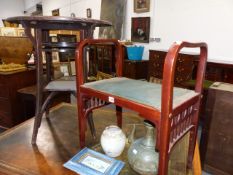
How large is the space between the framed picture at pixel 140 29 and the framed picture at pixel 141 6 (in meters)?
0.14

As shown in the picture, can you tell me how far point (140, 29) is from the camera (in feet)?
12.1

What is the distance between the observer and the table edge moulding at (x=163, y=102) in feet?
2.19

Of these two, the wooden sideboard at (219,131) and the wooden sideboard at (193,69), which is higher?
the wooden sideboard at (193,69)

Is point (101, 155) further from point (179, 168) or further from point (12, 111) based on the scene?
point (12, 111)

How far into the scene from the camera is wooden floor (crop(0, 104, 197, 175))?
3.44 ft

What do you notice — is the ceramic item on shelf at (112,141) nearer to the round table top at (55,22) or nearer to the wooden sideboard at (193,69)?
the round table top at (55,22)

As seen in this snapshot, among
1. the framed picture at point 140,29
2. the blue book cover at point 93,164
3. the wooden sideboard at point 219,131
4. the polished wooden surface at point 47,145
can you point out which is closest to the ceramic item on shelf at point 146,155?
the blue book cover at point 93,164

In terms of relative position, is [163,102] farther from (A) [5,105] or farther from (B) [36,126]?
(A) [5,105]

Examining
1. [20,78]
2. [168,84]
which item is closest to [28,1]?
[20,78]

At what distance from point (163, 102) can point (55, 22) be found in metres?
0.77

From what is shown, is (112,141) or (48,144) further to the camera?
(48,144)

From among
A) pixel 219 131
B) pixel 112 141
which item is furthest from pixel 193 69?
pixel 112 141

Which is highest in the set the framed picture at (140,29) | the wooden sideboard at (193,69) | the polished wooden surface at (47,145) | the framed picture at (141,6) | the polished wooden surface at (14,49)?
the framed picture at (141,6)

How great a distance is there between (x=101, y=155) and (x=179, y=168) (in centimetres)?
43
